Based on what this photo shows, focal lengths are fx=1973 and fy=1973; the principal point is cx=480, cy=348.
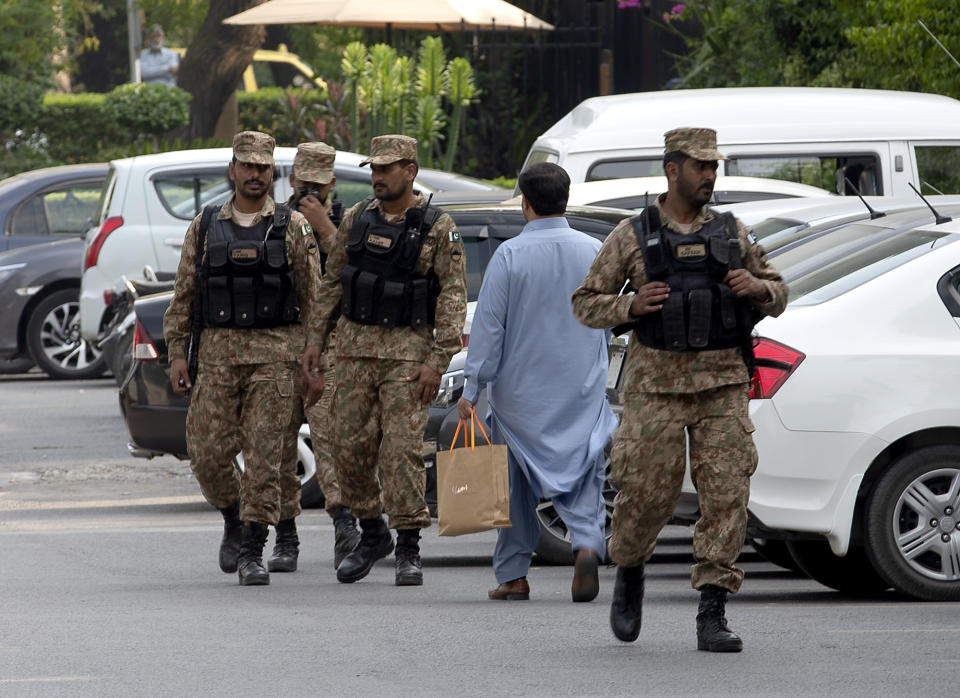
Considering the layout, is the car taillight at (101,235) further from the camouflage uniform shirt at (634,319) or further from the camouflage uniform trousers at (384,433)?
the camouflage uniform shirt at (634,319)

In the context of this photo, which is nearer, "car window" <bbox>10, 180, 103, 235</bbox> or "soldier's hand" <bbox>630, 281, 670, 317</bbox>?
"soldier's hand" <bbox>630, 281, 670, 317</bbox>

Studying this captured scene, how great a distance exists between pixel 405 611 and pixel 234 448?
4.06 feet

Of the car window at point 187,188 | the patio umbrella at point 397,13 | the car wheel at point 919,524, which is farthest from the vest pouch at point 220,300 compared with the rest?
the patio umbrella at point 397,13

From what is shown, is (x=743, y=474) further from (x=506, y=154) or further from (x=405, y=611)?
(x=506, y=154)

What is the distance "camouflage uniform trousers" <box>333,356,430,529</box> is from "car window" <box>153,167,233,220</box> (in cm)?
737

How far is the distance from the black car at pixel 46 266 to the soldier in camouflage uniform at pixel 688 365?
10.8 meters

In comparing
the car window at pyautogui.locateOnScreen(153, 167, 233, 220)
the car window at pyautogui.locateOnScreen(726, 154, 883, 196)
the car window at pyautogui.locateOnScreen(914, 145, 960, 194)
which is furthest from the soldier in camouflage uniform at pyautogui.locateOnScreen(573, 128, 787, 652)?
the car window at pyautogui.locateOnScreen(153, 167, 233, 220)

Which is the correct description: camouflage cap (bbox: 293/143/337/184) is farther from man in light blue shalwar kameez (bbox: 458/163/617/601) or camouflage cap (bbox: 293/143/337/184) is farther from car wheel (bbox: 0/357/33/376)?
car wheel (bbox: 0/357/33/376)

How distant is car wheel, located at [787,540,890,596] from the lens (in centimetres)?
775

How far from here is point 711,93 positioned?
12727mm

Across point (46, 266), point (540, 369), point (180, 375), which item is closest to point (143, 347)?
point (180, 375)

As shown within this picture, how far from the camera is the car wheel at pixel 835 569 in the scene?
25.4 feet

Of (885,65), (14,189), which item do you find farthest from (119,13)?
(885,65)

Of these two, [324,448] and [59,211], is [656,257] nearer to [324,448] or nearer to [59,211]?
[324,448]
